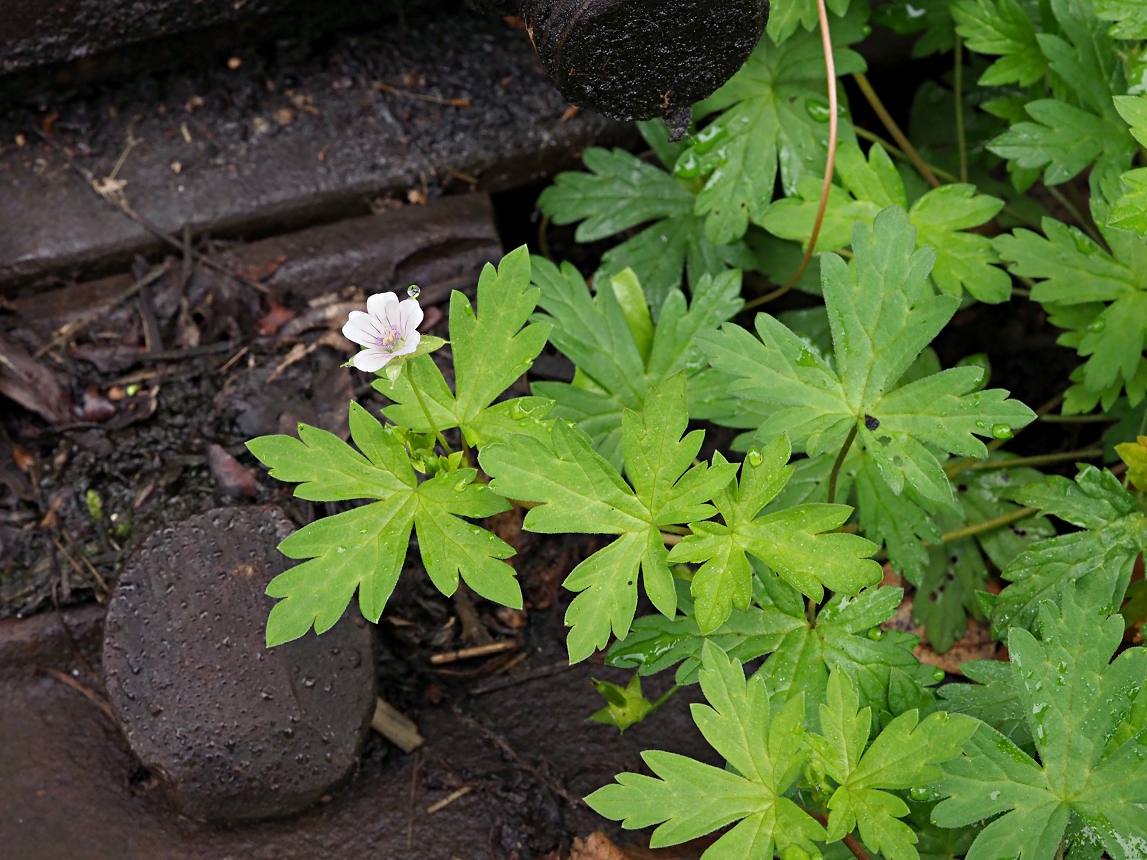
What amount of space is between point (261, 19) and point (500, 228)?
2.84 feet

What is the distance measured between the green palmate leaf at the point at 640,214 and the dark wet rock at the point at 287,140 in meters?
→ 0.21

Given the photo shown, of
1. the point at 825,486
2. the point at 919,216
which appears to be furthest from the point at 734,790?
the point at 919,216

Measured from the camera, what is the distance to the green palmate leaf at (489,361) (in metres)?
1.78

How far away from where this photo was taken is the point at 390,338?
1604mm

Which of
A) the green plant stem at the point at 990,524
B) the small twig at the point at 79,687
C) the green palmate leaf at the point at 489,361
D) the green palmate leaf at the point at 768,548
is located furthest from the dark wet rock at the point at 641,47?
the small twig at the point at 79,687

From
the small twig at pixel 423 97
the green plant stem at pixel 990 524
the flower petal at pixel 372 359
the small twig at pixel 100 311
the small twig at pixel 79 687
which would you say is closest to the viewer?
the flower petal at pixel 372 359

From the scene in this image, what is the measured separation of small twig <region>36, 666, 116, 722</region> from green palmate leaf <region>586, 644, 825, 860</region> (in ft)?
4.05

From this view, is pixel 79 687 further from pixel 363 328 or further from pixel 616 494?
pixel 616 494

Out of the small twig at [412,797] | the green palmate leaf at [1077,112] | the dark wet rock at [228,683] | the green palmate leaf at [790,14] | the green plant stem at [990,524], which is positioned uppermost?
the green palmate leaf at [790,14]

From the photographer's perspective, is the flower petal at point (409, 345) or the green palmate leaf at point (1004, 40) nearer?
the flower petal at point (409, 345)

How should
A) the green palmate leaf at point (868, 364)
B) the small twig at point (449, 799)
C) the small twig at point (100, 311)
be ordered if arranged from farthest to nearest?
1. the small twig at point (100, 311)
2. the small twig at point (449, 799)
3. the green palmate leaf at point (868, 364)

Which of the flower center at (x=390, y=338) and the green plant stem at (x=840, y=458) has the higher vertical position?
the flower center at (x=390, y=338)

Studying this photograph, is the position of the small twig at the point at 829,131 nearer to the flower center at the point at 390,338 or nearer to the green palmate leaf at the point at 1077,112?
the green palmate leaf at the point at 1077,112

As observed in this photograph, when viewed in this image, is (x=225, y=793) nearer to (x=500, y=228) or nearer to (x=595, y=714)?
(x=595, y=714)
